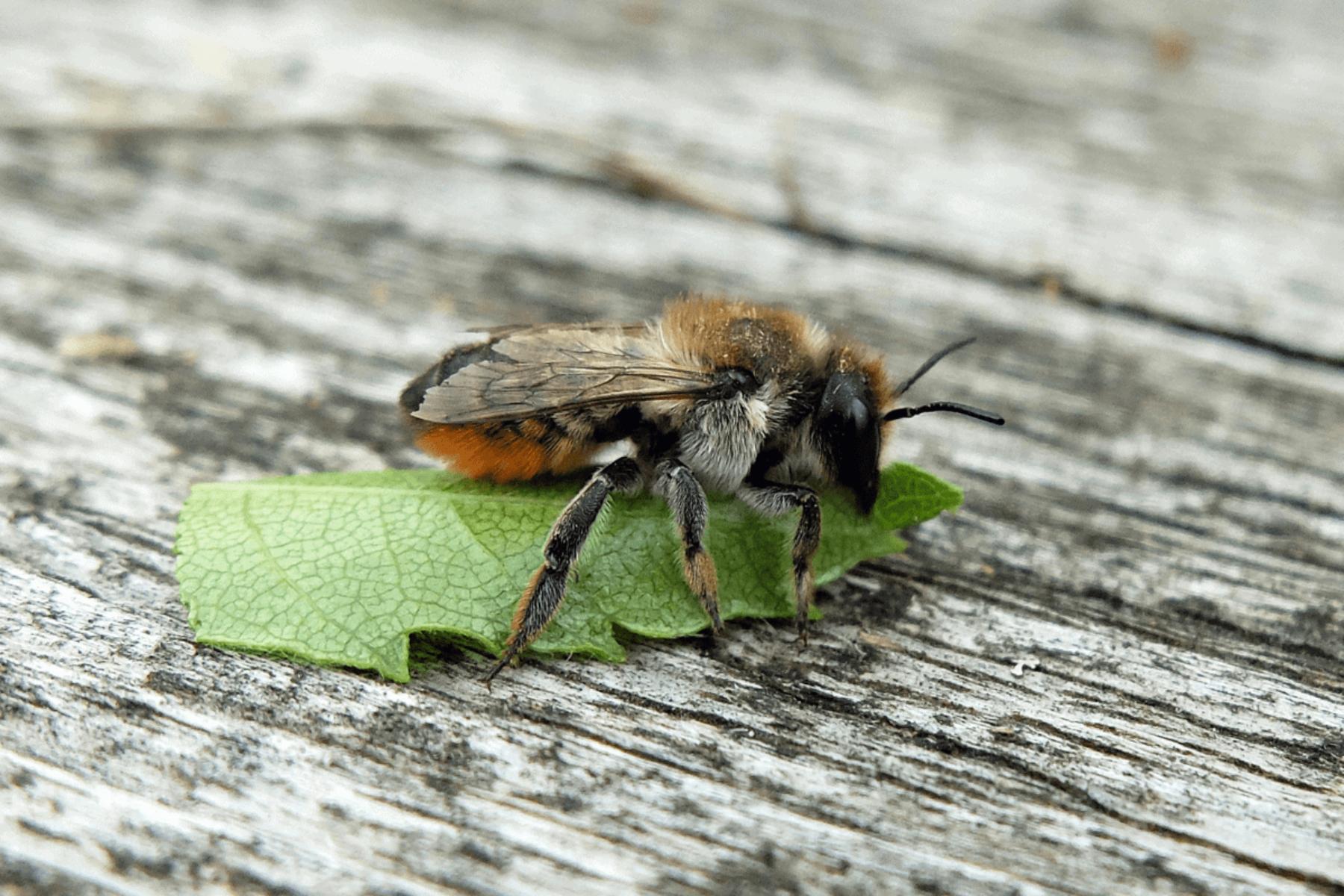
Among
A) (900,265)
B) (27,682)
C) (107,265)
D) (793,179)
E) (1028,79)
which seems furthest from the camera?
(1028,79)

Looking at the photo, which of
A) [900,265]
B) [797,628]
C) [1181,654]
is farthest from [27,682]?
[900,265]

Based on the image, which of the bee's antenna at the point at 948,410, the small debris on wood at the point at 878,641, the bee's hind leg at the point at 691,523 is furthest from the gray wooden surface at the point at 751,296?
the bee's antenna at the point at 948,410

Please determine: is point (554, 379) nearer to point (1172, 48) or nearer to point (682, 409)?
point (682, 409)

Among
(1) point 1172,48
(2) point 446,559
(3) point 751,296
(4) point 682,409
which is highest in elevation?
(1) point 1172,48

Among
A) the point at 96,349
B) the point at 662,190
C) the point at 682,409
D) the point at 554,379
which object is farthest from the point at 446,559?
the point at 662,190

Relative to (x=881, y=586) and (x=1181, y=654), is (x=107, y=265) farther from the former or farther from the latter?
(x=1181, y=654)

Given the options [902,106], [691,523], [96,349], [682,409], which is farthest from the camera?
[902,106]
